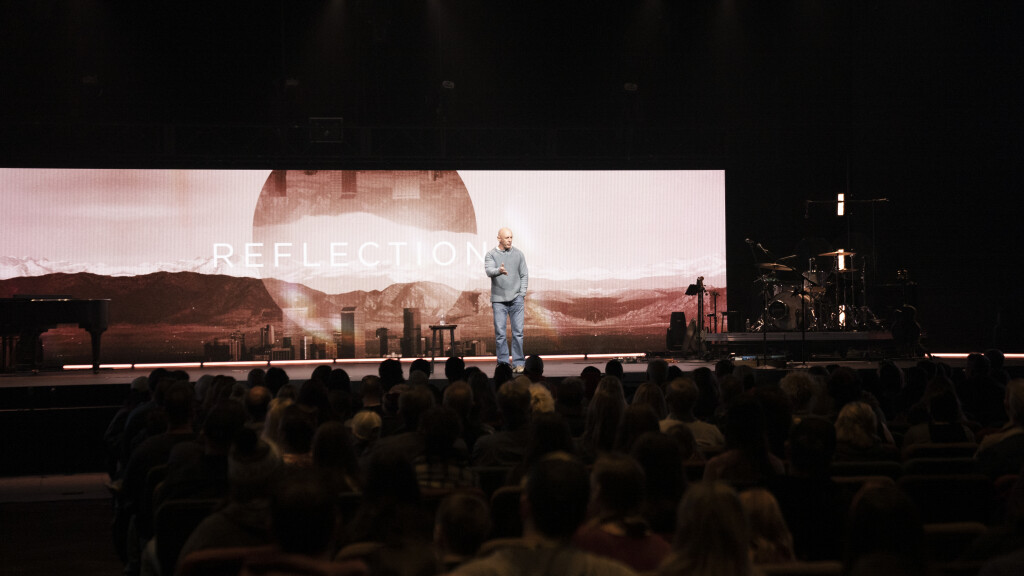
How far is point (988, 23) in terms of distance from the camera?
42.1 ft

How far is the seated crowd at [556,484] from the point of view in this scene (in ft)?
5.47

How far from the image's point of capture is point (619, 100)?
13.6 meters

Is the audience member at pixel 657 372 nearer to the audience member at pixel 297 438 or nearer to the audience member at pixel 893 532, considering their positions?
the audience member at pixel 297 438

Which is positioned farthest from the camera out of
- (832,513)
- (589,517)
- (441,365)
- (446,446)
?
(441,365)

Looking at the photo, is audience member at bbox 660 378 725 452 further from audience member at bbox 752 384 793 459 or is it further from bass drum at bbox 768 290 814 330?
bass drum at bbox 768 290 814 330

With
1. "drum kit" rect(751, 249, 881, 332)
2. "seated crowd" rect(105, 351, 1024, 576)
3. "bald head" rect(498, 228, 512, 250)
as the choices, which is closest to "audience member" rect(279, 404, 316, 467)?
"seated crowd" rect(105, 351, 1024, 576)

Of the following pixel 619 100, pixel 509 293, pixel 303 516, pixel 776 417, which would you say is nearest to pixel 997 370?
pixel 776 417

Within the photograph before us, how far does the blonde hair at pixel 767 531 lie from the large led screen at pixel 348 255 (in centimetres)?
1092

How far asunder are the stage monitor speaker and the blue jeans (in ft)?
12.0

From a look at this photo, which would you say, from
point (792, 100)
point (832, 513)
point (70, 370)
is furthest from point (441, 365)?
point (832, 513)

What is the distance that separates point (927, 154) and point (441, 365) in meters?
8.04

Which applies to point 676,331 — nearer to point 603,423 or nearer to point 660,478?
point 603,423

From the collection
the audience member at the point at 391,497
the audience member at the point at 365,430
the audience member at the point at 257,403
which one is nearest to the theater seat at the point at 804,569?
the audience member at the point at 391,497

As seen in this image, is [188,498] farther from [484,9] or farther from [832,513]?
[484,9]
